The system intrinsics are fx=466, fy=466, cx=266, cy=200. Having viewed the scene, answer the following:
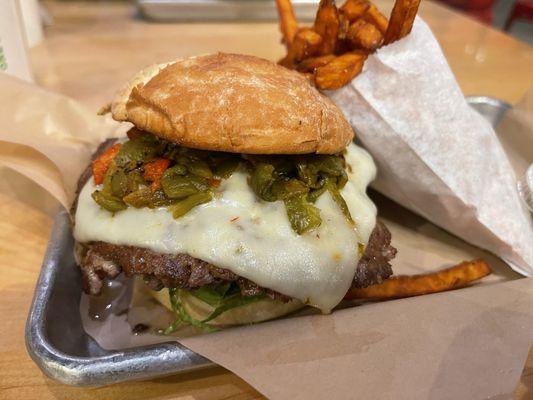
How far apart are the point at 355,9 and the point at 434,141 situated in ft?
1.72

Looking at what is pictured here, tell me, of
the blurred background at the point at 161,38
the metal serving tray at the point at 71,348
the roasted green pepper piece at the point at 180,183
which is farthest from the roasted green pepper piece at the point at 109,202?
the blurred background at the point at 161,38

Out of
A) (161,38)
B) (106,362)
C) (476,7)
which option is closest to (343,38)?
(106,362)

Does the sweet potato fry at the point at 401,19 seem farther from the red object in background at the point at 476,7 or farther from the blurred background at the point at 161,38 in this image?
the red object in background at the point at 476,7

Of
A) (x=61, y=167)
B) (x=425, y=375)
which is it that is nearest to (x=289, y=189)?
(x=425, y=375)

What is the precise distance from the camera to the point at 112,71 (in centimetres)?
288

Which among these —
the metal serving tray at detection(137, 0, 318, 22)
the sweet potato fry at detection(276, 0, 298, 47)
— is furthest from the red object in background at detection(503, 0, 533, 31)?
the sweet potato fry at detection(276, 0, 298, 47)

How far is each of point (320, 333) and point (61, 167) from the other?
998 mm

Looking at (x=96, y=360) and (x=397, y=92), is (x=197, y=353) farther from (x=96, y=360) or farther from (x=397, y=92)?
(x=397, y=92)

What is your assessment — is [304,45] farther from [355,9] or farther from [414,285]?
[414,285]

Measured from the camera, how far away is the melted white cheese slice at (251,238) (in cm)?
115

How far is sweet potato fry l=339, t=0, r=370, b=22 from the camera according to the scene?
1.58 meters

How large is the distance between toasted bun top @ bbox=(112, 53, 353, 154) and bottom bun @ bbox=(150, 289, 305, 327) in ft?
1.40

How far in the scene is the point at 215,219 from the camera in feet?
3.90

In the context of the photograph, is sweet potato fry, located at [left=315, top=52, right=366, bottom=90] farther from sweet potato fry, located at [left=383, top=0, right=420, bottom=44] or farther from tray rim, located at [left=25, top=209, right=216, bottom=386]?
tray rim, located at [left=25, top=209, right=216, bottom=386]
